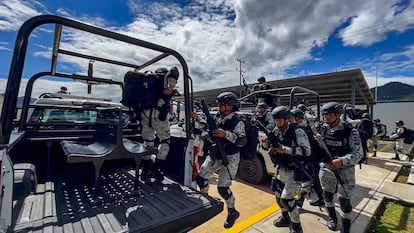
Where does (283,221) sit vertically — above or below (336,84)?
below

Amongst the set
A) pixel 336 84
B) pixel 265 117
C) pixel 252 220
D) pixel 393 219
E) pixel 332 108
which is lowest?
pixel 393 219

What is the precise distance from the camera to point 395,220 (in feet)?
12.5

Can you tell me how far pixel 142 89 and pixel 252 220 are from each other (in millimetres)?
2617

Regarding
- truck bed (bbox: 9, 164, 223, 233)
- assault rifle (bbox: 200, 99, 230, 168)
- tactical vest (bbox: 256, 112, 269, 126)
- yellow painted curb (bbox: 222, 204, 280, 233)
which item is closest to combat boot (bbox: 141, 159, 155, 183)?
truck bed (bbox: 9, 164, 223, 233)

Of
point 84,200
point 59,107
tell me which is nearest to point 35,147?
point 59,107

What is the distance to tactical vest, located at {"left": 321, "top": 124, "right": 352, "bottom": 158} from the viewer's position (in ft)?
10.6

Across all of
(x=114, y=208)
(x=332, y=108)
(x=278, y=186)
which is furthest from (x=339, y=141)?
(x=114, y=208)

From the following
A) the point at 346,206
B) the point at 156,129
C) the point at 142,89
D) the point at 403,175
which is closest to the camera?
the point at 142,89

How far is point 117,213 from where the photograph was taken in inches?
77.6

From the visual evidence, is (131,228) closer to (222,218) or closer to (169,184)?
(169,184)

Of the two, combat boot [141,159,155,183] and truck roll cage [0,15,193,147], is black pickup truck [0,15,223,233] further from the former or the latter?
combat boot [141,159,155,183]

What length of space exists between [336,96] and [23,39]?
54.6 ft

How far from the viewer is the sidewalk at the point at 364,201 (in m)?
3.37

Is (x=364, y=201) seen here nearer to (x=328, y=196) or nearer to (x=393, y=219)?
(x=393, y=219)
